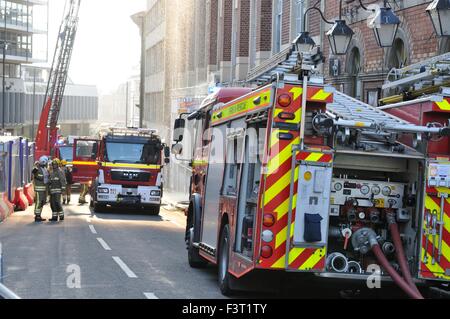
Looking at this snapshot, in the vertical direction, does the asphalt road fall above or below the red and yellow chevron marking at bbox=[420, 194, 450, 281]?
below

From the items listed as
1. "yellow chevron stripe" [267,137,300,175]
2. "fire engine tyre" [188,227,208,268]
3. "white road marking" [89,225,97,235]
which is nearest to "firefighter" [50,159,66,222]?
"white road marking" [89,225,97,235]

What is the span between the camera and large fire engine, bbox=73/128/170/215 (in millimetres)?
30766

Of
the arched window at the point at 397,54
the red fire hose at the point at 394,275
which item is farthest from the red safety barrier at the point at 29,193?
the red fire hose at the point at 394,275

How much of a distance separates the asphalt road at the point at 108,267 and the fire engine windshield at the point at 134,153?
5372 mm

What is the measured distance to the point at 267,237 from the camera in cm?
1049

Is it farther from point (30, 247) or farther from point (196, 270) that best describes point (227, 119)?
point (30, 247)

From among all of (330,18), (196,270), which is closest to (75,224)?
(330,18)

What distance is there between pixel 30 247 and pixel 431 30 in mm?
8899

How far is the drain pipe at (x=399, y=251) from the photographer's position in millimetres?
Result: 10508

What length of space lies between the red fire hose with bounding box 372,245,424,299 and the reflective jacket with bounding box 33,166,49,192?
1655 cm

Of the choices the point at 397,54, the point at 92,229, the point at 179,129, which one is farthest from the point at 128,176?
the point at 179,129

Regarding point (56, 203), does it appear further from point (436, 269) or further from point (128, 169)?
point (436, 269)

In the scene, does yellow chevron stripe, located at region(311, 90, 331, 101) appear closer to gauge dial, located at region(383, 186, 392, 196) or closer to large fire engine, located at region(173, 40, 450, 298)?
large fire engine, located at region(173, 40, 450, 298)

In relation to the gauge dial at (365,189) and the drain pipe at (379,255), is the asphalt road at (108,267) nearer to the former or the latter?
the drain pipe at (379,255)
